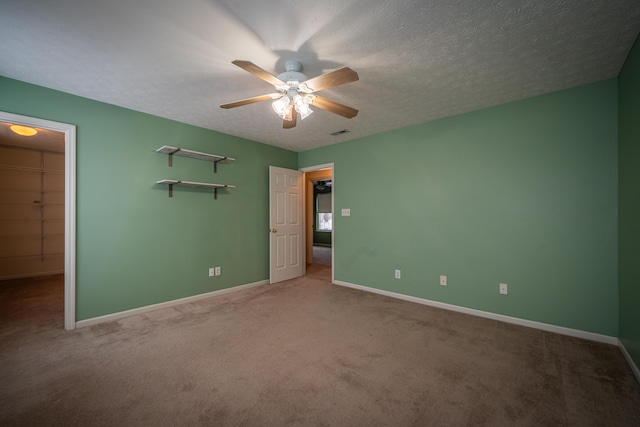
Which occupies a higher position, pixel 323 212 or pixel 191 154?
pixel 191 154

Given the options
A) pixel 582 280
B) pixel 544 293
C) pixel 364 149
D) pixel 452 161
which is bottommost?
pixel 544 293

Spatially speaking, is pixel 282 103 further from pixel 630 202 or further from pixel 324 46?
pixel 630 202

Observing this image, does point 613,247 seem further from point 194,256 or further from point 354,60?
point 194,256

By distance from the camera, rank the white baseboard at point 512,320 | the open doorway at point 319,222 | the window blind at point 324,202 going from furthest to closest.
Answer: the window blind at point 324,202 < the open doorway at point 319,222 < the white baseboard at point 512,320

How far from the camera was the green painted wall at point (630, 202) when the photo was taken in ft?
6.56

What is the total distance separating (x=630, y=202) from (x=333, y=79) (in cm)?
262

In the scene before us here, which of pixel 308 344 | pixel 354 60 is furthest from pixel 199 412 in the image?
pixel 354 60

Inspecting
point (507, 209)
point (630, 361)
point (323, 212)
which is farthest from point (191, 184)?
point (323, 212)

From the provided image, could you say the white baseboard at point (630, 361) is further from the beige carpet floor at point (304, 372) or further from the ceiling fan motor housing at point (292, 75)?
the ceiling fan motor housing at point (292, 75)

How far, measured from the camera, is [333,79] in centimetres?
192

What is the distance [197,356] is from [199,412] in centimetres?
72

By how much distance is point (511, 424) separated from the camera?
157 centimetres

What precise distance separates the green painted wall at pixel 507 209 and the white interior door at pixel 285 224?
1368 millimetres

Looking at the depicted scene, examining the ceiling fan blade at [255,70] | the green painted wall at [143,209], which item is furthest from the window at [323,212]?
the ceiling fan blade at [255,70]
